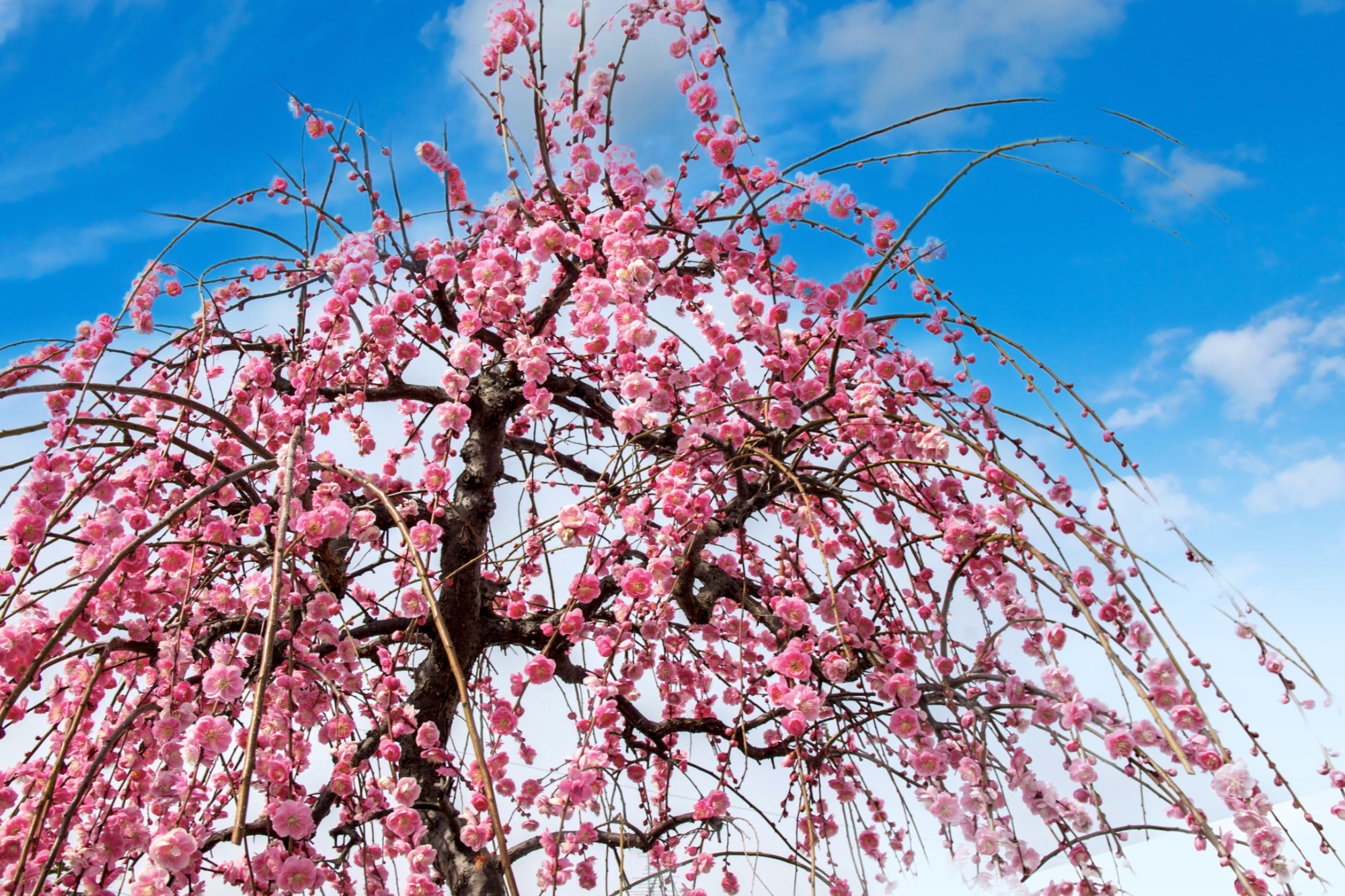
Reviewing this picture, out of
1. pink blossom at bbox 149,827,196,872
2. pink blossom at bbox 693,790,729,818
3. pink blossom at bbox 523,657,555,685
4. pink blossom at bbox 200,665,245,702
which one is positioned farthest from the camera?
pink blossom at bbox 693,790,729,818

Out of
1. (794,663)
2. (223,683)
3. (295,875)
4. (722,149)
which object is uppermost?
(722,149)

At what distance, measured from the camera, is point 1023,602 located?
58.2 inches

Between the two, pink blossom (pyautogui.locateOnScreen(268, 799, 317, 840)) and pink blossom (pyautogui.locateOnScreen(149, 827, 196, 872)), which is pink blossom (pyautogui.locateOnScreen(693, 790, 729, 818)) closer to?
pink blossom (pyautogui.locateOnScreen(268, 799, 317, 840))

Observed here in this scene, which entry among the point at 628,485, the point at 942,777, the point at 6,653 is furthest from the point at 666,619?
the point at 6,653

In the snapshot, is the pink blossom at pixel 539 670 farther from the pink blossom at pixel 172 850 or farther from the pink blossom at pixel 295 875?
the pink blossom at pixel 172 850

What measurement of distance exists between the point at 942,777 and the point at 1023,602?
354 millimetres

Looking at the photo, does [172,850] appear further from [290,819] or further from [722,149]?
[722,149]

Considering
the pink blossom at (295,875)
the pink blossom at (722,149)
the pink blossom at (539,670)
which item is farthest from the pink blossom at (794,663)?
the pink blossom at (722,149)

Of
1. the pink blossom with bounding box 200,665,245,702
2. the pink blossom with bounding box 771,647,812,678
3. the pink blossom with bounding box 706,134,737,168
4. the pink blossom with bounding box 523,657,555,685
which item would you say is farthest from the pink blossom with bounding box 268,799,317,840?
the pink blossom with bounding box 706,134,737,168

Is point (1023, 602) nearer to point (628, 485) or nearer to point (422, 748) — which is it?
point (628, 485)

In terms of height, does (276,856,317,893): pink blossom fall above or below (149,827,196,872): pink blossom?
below

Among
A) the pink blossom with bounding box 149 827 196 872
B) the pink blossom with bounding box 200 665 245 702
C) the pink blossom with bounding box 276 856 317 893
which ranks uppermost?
the pink blossom with bounding box 200 665 245 702

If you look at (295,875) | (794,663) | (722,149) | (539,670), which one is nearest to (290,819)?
A: (295,875)

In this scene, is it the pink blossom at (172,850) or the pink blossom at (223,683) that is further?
the pink blossom at (223,683)
